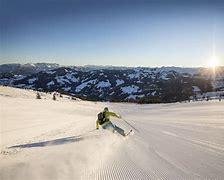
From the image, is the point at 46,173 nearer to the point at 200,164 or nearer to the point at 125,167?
the point at 125,167

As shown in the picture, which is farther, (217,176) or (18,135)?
(18,135)

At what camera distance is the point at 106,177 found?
908cm

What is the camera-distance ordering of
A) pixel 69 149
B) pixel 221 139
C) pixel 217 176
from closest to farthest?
pixel 217 176 → pixel 69 149 → pixel 221 139

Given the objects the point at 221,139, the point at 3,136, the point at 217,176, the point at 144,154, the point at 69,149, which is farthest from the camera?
the point at 3,136

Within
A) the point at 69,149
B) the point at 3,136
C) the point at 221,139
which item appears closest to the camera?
the point at 69,149

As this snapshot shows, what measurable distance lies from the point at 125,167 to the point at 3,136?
30.6 feet

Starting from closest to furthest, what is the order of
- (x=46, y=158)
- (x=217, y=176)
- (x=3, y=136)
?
1. (x=217, y=176)
2. (x=46, y=158)
3. (x=3, y=136)

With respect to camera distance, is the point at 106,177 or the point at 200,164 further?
the point at 200,164

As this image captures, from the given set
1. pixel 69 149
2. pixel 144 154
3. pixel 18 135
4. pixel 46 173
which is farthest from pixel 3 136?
pixel 46 173

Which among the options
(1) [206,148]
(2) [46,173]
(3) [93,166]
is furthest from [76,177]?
(1) [206,148]

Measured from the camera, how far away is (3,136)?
1750 centimetres

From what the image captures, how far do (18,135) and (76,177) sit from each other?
10444 mm

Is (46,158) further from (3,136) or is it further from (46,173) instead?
(3,136)

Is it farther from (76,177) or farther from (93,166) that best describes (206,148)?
(76,177)
